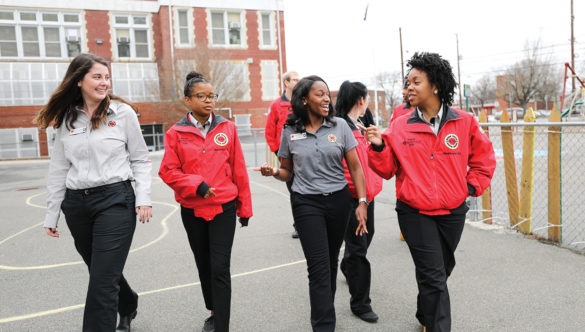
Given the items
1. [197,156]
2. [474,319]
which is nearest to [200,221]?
[197,156]

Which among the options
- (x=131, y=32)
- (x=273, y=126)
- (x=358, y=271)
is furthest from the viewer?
(x=131, y=32)

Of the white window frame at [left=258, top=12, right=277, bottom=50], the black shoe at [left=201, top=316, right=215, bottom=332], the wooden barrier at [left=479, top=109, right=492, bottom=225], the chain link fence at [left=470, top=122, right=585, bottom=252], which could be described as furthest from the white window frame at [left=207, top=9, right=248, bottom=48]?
the black shoe at [left=201, top=316, right=215, bottom=332]

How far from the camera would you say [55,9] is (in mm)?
36406

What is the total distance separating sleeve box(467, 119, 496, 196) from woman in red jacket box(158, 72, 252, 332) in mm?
1661

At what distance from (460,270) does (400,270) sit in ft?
2.01

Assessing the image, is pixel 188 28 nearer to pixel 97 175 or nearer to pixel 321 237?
pixel 97 175

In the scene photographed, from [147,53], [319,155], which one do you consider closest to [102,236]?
[319,155]

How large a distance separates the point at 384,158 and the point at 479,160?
683mm

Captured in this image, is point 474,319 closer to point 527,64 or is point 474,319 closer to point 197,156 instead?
point 197,156

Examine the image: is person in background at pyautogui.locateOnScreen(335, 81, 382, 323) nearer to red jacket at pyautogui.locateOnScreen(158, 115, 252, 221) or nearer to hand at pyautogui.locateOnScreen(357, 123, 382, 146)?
hand at pyautogui.locateOnScreen(357, 123, 382, 146)

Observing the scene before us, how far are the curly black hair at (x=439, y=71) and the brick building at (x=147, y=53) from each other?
108ft

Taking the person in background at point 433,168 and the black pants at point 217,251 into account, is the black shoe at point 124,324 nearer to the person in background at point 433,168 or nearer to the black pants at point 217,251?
the black pants at point 217,251

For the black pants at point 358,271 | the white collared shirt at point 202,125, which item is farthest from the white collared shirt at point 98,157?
the black pants at point 358,271

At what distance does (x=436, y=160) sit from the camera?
10.4 feet
